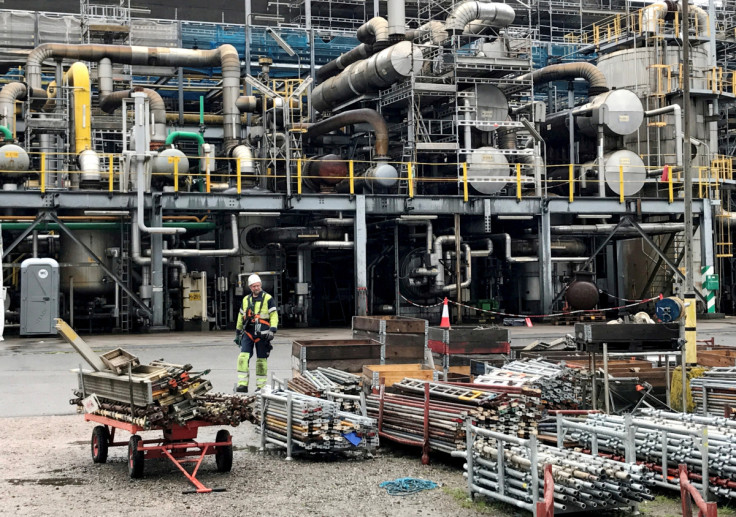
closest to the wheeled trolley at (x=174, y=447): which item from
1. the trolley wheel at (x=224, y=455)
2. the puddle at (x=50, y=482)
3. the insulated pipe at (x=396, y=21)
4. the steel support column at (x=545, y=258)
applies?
the trolley wheel at (x=224, y=455)

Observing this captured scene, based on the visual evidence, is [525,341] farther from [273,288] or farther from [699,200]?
[699,200]

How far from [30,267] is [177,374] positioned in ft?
53.5

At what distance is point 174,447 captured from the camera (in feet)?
30.8

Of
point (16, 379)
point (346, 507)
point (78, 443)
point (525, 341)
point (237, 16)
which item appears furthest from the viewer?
point (237, 16)

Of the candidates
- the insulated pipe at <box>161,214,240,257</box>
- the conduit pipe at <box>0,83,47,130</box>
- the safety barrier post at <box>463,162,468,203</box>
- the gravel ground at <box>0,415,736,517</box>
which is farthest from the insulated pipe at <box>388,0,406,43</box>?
the gravel ground at <box>0,415,736,517</box>

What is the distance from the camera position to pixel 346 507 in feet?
27.0

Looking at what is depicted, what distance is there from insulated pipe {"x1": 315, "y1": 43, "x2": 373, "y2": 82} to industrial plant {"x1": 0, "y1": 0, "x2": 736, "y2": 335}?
0.33ft

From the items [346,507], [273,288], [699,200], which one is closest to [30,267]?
[273,288]

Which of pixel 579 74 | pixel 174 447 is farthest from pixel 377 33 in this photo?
pixel 174 447

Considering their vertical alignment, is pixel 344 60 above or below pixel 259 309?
above

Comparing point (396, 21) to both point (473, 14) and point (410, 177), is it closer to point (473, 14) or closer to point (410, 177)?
point (473, 14)

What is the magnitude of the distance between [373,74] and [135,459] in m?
21.3

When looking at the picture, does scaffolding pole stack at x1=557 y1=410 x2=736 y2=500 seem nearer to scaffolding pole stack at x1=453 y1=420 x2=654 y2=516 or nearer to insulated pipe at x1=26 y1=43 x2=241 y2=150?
scaffolding pole stack at x1=453 y1=420 x2=654 y2=516

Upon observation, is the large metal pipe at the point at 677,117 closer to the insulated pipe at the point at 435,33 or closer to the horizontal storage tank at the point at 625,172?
the horizontal storage tank at the point at 625,172
